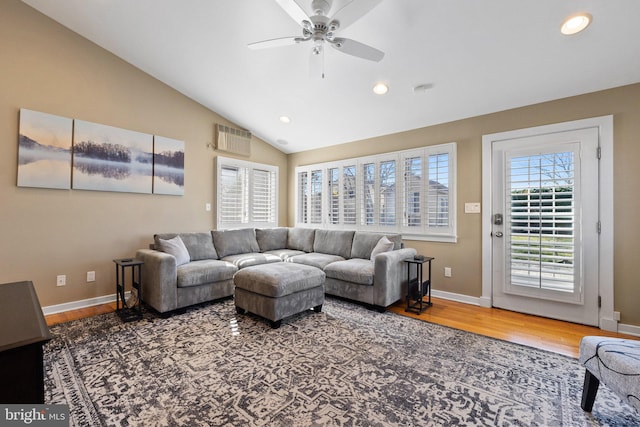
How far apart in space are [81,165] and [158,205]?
1012 mm

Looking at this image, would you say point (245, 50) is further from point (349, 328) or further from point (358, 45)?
point (349, 328)

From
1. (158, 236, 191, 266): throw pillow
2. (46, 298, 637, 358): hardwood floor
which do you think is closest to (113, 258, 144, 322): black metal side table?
(46, 298, 637, 358): hardwood floor

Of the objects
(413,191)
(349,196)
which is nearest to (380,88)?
(413,191)

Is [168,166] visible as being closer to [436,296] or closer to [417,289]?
[417,289]

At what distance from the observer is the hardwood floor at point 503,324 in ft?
8.82

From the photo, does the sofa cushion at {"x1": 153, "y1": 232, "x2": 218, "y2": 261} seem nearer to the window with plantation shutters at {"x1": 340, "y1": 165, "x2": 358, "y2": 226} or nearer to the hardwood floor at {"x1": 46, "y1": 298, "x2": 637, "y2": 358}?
the hardwood floor at {"x1": 46, "y1": 298, "x2": 637, "y2": 358}

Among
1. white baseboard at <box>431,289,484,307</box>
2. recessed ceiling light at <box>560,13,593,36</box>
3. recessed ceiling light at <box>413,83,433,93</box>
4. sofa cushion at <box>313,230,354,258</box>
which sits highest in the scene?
recessed ceiling light at <box>560,13,593,36</box>

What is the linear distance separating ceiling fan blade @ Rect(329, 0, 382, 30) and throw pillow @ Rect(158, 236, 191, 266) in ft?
10.3

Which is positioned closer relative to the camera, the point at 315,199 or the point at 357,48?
the point at 357,48

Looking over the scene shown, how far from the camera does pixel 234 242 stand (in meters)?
4.58

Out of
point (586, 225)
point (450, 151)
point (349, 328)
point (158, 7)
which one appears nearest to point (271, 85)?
point (158, 7)

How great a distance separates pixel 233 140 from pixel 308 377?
416cm

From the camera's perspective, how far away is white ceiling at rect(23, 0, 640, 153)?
7.91ft

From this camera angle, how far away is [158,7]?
2896mm
